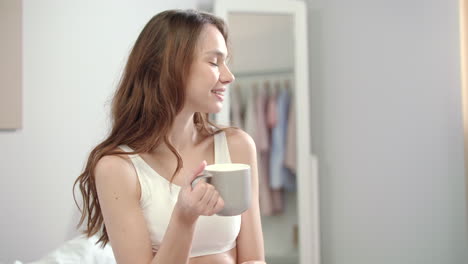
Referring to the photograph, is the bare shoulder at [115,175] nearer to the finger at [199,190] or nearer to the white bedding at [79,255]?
the finger at [199,190]

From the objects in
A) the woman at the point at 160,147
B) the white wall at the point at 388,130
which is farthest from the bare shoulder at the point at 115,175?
the white wall at the point at 388,130

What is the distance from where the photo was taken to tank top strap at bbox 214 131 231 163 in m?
1.16

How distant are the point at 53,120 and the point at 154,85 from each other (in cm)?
113

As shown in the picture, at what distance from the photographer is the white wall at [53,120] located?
1.89 metres

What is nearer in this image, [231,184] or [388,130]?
[231,184]

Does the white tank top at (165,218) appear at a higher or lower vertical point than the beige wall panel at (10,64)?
lower

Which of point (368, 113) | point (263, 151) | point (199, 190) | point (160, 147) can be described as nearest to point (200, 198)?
point (199, 190)

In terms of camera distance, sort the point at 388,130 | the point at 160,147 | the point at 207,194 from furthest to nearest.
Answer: the point at 388,130 < the point at 160,147 < the point at 207,194

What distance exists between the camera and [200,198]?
79 centimetres

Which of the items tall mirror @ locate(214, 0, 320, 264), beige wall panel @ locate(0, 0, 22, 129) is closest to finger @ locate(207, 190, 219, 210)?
beige wall panel @ locate(0, 0, 22, 129)

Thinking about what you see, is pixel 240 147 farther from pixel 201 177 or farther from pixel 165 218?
pixel 201 177

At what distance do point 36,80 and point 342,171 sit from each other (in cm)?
190

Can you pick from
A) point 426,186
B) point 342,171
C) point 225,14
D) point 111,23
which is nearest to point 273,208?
point 342,171

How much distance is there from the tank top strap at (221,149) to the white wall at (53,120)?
0.91 meters
